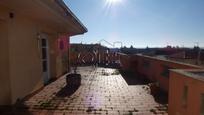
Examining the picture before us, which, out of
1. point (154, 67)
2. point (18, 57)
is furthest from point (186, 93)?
point (154, 67)

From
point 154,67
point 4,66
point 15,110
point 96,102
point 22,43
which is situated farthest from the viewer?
point 154,67

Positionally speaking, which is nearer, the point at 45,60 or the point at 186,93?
the point at 186,93

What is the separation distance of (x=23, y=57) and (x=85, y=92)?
2.34 meters

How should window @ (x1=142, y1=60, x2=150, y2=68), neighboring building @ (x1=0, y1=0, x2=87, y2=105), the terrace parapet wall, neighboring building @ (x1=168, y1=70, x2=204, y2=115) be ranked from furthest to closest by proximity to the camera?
window @ (x1=142, y1=60, x2=150, y2=68) < the terrace parapet wall < neighboring building @ (x1=0, y1=0, x2=87, y2=105) < neighboring building @ (x1=168, y1=70, x2=204, y2=115)

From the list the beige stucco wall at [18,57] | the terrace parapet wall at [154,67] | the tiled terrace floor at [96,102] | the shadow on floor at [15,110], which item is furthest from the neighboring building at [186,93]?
the beige stucco wall at [18,57]

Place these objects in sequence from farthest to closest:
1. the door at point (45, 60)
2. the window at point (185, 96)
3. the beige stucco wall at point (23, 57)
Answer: the door at point (45, 60)
the beige stucco wall at point (23, 57)
the window at point (185, 96)

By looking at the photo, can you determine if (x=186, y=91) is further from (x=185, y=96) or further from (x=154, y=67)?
(x=154, y=67)

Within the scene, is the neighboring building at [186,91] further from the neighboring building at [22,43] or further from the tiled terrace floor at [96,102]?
the neighboring building at [22,43]

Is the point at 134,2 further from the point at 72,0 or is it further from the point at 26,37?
the point at 26,37

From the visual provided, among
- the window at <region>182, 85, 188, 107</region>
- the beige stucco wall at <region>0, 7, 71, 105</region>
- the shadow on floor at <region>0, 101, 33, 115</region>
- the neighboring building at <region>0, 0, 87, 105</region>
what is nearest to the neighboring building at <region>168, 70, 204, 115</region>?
the window at <region>182, 85, 188, 107</region>

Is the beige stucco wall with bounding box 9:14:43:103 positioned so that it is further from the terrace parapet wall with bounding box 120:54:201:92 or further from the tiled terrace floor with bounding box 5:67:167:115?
the terrace parapet wall with bounding box 120:54:201:92

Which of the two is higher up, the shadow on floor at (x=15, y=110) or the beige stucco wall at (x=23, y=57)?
the beige stucco wall at (x=23, y=57)

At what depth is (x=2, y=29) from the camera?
5.04m

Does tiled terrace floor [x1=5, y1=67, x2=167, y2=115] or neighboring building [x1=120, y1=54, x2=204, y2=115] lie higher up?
neighboring building [x1=120, y1=54, x2=204, y2=115]
